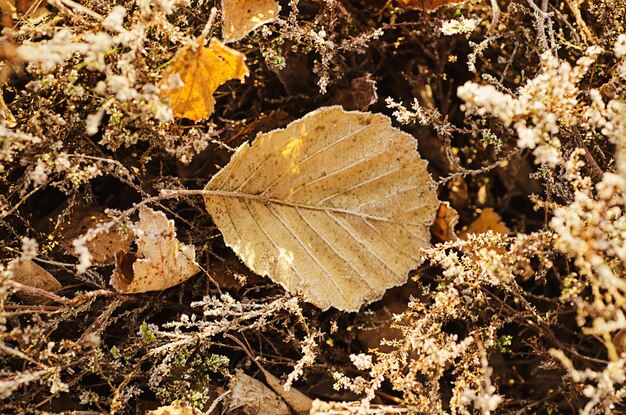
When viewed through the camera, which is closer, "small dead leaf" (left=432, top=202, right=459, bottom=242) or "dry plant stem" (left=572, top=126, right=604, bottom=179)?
"dry plant stem" (left=572, top=126, right=604, bottom=179)

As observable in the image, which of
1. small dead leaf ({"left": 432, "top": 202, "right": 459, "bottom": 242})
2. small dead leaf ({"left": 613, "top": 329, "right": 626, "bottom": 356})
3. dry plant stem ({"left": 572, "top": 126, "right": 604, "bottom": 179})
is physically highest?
dry plant stem ({"left": 572, "top": 126, "right": 604, "bottom": 179})

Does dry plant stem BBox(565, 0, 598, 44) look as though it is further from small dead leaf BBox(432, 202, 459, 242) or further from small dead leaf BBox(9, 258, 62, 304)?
small dead leaf BBox(9, 258, 62, 304)

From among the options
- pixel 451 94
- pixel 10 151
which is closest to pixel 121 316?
pixel 10 151

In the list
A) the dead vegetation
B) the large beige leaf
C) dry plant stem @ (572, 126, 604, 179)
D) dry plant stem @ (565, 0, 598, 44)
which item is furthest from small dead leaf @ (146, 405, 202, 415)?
dry plant stem @ (565, 0, 598, 44)

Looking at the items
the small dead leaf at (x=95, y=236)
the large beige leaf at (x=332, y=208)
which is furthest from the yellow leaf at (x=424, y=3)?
the small dead leaf at (x=95, y=236)

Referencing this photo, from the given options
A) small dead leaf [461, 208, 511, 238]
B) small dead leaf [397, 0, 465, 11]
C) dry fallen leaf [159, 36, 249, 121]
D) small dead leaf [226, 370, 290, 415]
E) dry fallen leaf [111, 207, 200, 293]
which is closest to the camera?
dry fallen leaf [159, 36, 249, 121]

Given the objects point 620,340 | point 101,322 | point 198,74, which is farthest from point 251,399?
point 620,340

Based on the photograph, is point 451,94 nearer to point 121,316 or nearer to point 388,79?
point 388,79

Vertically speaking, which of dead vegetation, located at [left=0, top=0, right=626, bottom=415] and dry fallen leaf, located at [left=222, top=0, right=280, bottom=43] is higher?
dry fallen leaf, located at [left=222, top=0, right=280, bottom=43]
